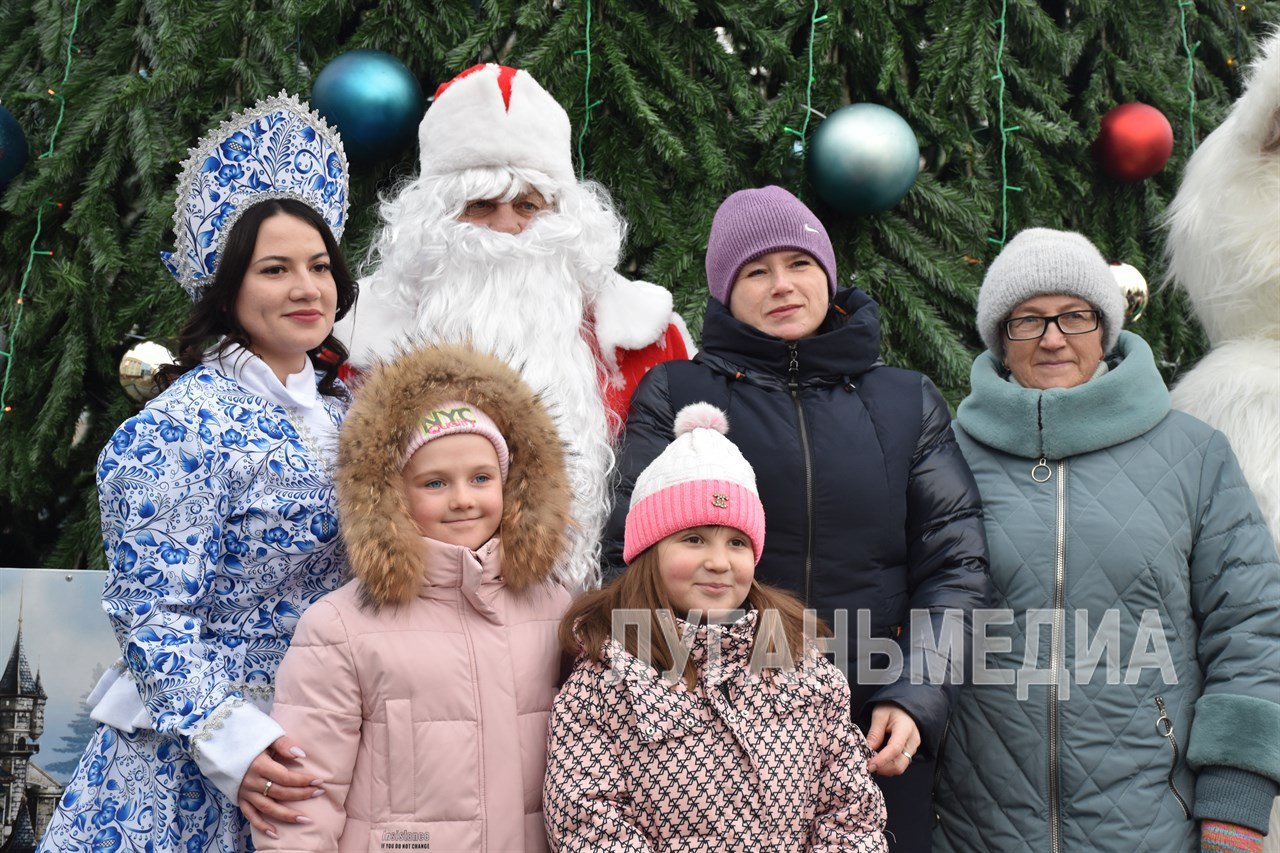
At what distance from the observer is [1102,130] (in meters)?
3.90

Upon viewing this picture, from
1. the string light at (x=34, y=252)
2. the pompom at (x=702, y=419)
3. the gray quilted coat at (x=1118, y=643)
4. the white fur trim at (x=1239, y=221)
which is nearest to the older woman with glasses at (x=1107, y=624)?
the gray quilted coat at (x=1118, y=643)

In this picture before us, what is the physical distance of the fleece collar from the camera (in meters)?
2.46

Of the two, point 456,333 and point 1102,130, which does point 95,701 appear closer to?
point 456,333

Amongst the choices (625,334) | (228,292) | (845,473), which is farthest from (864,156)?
(228,292)

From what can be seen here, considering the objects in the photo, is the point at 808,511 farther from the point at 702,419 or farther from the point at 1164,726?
the point at 1164,726

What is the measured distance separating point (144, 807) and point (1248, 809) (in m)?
2.22

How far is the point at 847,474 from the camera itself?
2.41 metres

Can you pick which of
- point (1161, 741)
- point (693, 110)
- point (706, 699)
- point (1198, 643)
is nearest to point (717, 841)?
point (706, 699)

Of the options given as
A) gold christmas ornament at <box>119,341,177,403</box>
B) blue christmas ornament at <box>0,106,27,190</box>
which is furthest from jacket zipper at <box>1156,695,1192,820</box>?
blue christmas ornament at <box>0,106,27,190</box>

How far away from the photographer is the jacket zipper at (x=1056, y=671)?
2.35 metres

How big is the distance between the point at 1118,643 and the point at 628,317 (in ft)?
4.91

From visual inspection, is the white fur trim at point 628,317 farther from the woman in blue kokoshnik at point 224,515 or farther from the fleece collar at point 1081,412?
the fleece collar at point 1081,412

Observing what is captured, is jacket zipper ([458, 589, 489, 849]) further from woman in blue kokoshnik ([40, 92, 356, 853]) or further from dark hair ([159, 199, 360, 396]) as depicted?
dark hair ([159, 199, 360, 396])

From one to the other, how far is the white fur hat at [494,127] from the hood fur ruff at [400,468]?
955 mm
